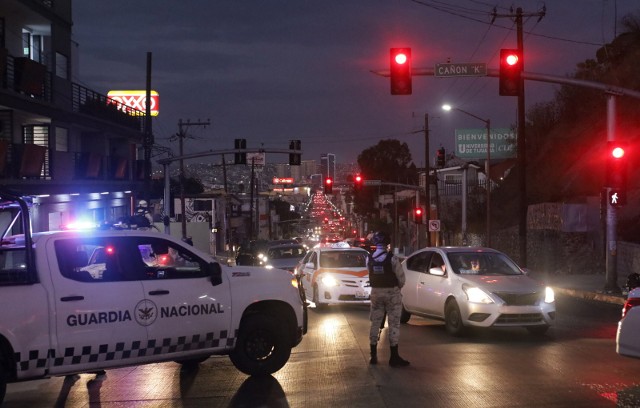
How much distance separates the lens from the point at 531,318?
1370 centimetres

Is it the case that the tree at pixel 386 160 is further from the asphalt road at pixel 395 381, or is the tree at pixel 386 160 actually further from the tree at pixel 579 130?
the asphalt road at pixel 395 381

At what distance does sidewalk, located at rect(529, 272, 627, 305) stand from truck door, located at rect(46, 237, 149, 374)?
13.4m

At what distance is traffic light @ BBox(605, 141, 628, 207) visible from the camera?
23562 mm

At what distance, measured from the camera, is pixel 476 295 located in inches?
548

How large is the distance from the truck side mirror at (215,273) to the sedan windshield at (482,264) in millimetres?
6032

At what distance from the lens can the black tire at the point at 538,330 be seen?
549 inches

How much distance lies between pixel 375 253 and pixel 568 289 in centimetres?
1755

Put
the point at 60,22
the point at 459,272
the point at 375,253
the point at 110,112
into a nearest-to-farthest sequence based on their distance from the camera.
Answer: the point at 375,253 → the point at 459,272 → the point at 60,22 → the point at 110,112

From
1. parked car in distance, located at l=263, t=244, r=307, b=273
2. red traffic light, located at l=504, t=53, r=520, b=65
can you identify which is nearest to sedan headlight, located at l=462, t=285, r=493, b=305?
red traffic light, located at l=504, t=53, r=520, b=65

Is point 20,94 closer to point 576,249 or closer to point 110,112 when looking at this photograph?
point 110,112

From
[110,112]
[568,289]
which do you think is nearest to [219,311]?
[568,289]

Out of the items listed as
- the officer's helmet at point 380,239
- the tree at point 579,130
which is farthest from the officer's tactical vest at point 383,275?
the tree at point 579,130

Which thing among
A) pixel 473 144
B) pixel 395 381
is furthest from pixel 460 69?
pixel 473 144

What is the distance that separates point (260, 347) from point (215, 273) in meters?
1.24
